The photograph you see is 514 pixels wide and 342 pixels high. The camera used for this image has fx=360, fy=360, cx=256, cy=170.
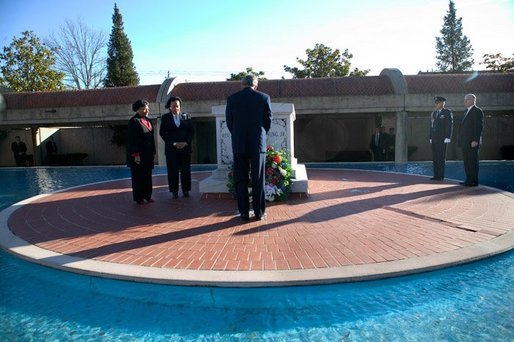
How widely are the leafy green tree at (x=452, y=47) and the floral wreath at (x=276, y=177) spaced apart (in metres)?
52.9

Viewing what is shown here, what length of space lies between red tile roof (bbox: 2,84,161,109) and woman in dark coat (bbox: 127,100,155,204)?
969 cm

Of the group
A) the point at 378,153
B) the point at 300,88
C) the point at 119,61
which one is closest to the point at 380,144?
the point at 378,153

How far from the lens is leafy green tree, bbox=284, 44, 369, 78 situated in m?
31.7

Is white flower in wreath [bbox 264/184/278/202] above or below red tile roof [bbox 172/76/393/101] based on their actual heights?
below

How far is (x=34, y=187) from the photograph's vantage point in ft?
31.0

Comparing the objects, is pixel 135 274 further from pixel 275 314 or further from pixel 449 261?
pixel 449 261

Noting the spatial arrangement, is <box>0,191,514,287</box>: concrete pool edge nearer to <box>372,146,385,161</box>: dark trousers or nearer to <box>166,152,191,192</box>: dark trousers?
<box>166,152,191,192</box>: dark trousers

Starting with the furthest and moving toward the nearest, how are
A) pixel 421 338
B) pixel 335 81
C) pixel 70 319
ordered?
pixel 335 81, pixel 70 319, pixel 421 338

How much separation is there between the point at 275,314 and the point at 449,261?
1810mm

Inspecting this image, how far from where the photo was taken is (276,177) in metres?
6.30

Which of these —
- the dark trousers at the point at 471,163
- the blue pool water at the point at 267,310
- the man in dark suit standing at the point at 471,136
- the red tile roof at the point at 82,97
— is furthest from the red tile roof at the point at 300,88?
the blue pool water at the point at 267,310

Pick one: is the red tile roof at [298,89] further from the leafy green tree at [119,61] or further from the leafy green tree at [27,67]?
the leafy green tree at [119,61]

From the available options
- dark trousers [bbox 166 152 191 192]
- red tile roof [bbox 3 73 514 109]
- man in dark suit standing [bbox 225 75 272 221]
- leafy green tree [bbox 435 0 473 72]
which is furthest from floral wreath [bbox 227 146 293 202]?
leafy green tree [bbox 435 0 473 72]

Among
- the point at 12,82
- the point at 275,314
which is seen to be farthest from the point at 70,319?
the point at 12,82
